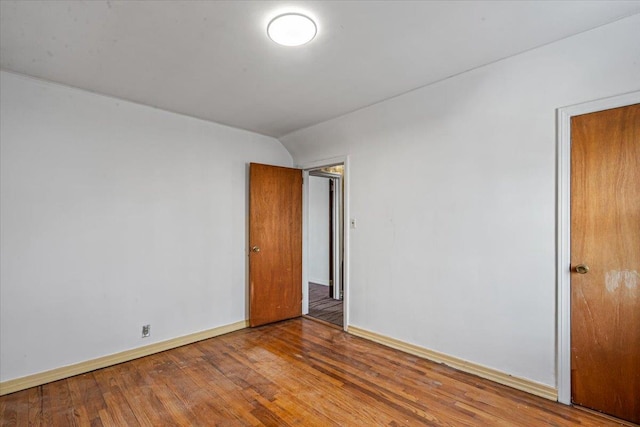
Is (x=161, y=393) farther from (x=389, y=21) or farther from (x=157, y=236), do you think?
(x=389, y=21)

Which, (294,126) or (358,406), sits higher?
(294,126)

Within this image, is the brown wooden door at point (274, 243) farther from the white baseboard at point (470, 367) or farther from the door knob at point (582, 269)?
the door knob at point (582, 269)

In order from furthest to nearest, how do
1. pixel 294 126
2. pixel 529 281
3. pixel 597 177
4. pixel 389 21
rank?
pixel 294 126 → pixel 529 281 → pixel 597 177 → pixel 389 21

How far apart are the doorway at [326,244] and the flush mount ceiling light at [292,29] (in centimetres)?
188

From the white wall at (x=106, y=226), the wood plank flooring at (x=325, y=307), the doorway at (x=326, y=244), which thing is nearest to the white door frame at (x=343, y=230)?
the doorway at (x=326, y=244)

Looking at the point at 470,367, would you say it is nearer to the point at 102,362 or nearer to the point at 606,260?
the point at 606,260

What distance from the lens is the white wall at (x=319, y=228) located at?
597cm

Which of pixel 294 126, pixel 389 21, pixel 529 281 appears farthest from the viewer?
pixel 294 126

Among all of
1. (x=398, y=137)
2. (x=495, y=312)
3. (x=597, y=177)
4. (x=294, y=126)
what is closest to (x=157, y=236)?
(x=294, y=126)

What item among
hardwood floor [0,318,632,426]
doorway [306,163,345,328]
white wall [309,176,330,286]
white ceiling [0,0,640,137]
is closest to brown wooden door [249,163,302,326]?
doorway [306,163,345,328]

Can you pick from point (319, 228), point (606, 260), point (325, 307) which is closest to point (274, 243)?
point (325, 307)

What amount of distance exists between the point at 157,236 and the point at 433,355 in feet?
9.52

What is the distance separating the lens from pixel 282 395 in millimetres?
2219

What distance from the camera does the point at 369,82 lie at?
2.58m
